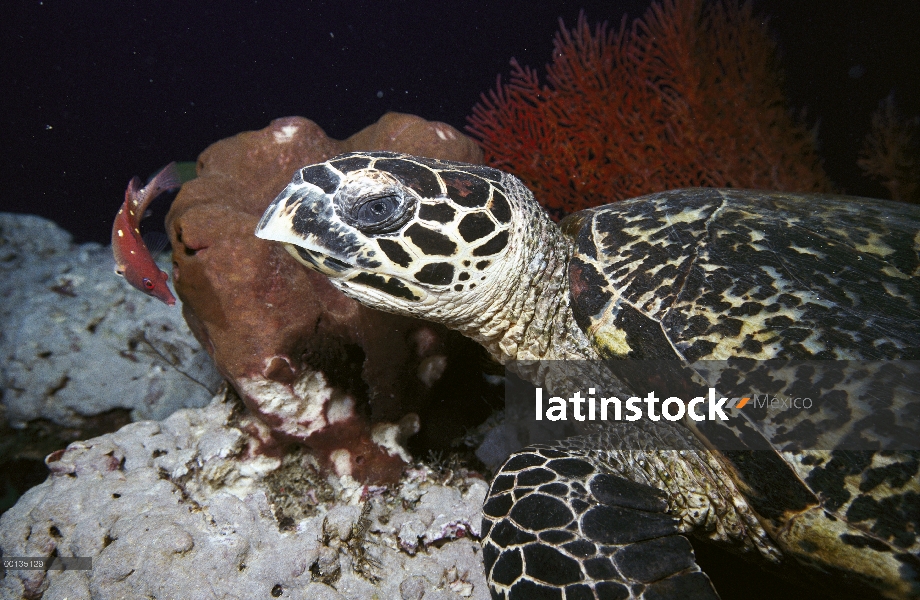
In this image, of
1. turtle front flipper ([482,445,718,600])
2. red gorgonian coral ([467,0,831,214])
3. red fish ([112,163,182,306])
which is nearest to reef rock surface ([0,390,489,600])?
turtle front flipper ([482,445,718,600])

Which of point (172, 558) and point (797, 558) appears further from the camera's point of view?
point (172, 558)

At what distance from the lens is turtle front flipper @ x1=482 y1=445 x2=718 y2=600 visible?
42.3 inches

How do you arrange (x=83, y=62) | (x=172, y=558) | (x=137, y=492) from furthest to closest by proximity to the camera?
(x=83, y=62)
(x=137, y=492)
(x=172, y=558)

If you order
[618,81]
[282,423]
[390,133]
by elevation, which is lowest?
[282,423]

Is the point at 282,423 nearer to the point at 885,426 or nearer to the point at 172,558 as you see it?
the point at 172,558

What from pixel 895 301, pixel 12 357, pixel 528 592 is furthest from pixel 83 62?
pixel 895 301

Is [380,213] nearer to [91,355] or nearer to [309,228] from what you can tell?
[309,228]

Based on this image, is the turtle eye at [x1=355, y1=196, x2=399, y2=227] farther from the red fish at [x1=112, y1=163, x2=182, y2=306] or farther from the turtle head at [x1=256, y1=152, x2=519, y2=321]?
the red fish at [x1=112, y1=163, x2=182, y2=306]

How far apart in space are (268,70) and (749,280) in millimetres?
8972

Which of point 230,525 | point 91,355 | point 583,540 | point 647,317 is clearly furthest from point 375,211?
point 91,355

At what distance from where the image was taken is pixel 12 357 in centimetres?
294

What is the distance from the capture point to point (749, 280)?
1388 millimetres

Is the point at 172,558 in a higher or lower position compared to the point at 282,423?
lower

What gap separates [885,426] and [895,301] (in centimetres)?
49
